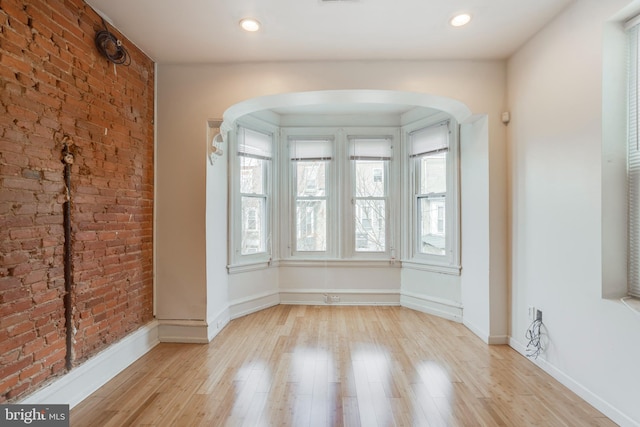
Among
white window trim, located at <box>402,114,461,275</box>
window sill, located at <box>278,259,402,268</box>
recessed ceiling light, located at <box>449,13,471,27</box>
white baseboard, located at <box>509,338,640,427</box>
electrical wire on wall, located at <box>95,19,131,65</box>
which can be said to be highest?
recessed ceiling light, located at <box>449,13,471,27</box>

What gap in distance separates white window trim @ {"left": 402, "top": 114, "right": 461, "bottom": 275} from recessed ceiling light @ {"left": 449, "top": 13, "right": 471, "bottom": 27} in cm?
138

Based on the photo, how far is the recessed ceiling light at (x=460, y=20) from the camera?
2261 mm

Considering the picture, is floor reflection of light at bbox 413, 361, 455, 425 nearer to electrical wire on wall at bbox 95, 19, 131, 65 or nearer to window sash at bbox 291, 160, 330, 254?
window sash at bbox 291, 160, 330, 254

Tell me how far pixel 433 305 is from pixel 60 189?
12.7ft


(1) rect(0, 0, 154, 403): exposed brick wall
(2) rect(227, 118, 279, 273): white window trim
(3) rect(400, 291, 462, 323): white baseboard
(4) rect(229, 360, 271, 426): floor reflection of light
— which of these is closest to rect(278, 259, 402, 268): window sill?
(2) rect(227, 118, 279, 273): white window trim

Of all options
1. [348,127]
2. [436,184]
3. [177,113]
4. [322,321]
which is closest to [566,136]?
[436,184]

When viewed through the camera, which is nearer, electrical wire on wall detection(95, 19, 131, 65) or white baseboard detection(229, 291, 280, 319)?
electrical wire on wall detection(95, 19, 131, 65)

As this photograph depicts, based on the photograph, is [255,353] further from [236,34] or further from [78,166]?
[236,34]

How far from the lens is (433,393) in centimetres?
211

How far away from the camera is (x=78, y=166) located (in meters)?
2.09

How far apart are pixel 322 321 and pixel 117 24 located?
11.3 feet

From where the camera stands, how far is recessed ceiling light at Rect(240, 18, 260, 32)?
2.31m

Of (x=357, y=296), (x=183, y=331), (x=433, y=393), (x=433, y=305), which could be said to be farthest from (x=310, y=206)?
(x=433, y=393)

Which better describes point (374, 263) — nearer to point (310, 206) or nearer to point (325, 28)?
point (310, 206)
